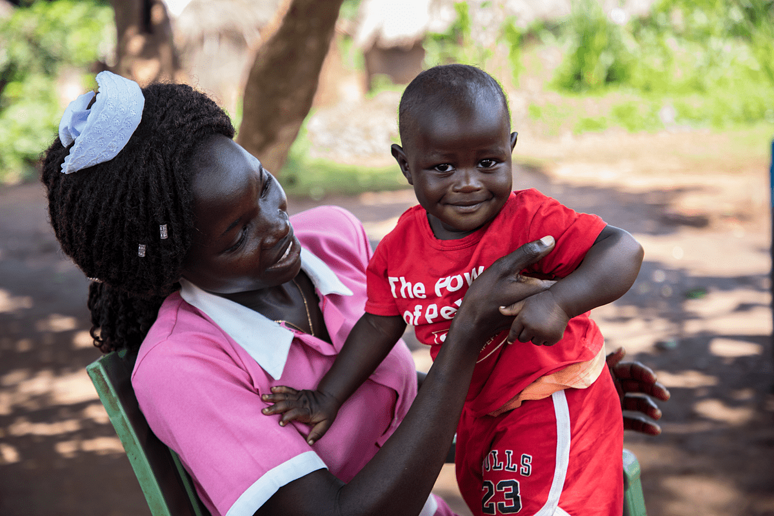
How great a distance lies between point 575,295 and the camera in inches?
53.1

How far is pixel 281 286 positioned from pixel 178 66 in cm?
402

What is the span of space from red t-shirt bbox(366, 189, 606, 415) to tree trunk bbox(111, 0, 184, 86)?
148 inches

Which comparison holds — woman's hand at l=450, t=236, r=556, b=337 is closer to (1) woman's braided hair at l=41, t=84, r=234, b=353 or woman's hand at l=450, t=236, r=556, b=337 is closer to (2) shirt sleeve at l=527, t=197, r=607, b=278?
Result: (2) shirt sleeve at l=527, t=197, r=607, b=278

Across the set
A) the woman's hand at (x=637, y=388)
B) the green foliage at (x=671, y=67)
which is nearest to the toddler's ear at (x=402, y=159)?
the woman's hand at (x=637, y=388)

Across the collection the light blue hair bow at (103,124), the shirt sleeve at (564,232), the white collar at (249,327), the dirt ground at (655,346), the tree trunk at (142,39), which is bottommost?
the dirt ground at (655,346)

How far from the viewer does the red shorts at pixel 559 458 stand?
1520 millimetres

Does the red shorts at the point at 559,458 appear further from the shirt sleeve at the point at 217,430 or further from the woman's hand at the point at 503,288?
the shirt sleeve at the point at 217,430

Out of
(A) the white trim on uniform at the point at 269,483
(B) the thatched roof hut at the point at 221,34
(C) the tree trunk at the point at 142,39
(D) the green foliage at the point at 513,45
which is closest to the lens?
(A) the white trim on uniform at the point at 269,483

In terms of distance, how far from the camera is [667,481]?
3.61 m

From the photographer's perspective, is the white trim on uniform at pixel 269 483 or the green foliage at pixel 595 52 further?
the green foliage at pixel 595 52

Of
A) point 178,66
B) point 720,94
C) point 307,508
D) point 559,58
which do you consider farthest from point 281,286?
point 559,58

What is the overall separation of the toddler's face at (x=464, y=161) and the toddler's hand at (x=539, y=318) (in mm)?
237

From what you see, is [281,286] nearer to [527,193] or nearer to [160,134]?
[160,134]

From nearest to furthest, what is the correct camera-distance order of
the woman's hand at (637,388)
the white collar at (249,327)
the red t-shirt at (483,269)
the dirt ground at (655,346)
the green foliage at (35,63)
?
the red t-shirt at (483,269)
the white collar at (249,327)
the woman's hand at (637,388)
the dirt ground at (655,346)
the green foliage at (35,63)
